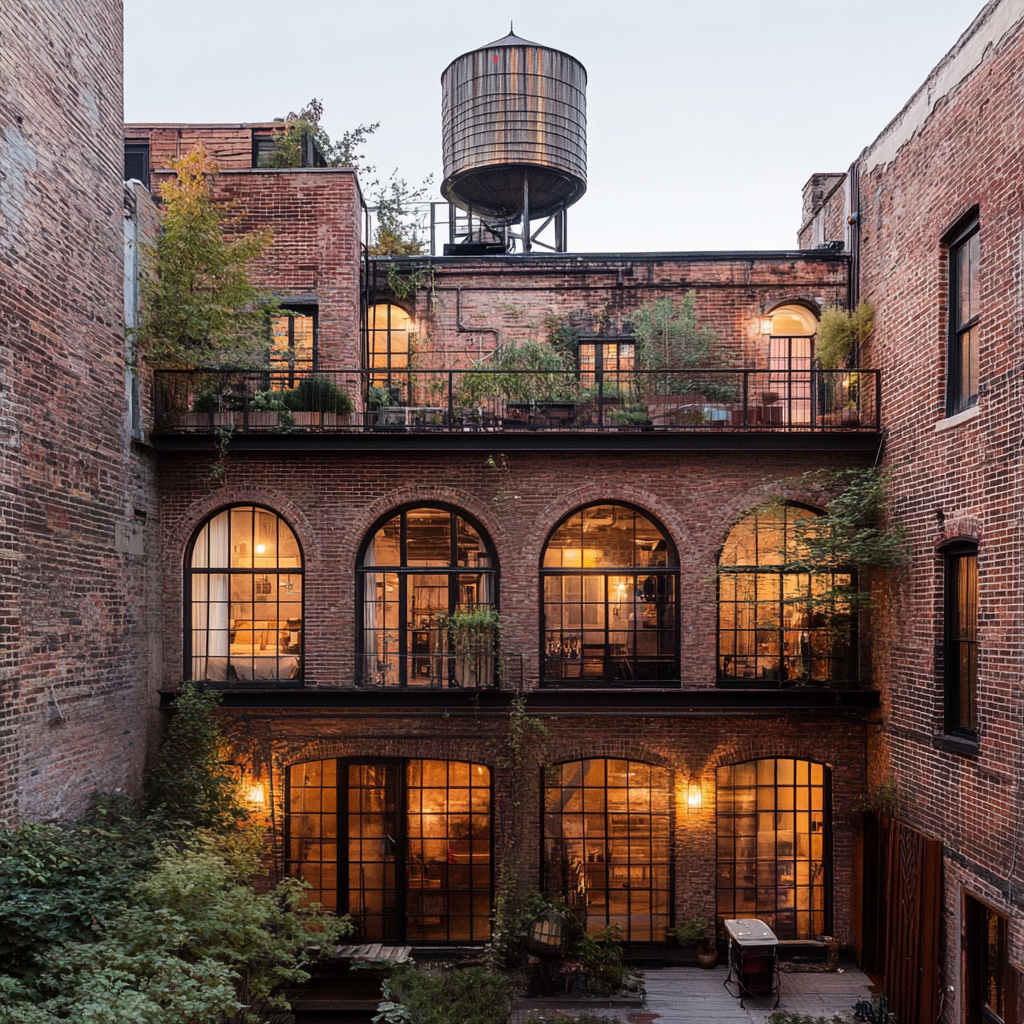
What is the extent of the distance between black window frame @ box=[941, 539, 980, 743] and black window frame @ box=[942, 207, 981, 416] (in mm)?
1549

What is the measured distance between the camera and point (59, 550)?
343 inches

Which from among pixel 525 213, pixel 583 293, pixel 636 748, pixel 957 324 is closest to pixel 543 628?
pixel 636 748

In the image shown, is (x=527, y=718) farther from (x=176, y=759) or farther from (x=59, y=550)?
(x=59, y=550)

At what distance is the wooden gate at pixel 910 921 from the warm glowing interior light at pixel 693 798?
2255mm

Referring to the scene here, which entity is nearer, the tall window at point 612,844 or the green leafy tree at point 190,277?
the green leafy tree at point 190,277

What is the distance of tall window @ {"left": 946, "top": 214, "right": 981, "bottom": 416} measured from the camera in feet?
28.5

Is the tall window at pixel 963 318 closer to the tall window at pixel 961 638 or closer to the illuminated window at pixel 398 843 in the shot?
the tall window at pixel 961 638

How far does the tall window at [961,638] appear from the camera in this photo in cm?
864

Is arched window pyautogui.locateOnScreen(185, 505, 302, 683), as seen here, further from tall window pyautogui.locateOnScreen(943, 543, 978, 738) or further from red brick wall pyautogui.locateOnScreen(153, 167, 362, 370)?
tall window pyautogui.locateOnScreen(943, 543, 978, 738)

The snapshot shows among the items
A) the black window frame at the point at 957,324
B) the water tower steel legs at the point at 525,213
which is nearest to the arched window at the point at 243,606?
the water tower steel legs at the point at 525,213

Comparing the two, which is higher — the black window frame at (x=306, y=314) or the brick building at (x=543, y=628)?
the black window frame at (x=306, y=314)

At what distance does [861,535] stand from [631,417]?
3288 millimetres

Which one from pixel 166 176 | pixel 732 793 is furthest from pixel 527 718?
pixel 166 176

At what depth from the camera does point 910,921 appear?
29.8 feet
